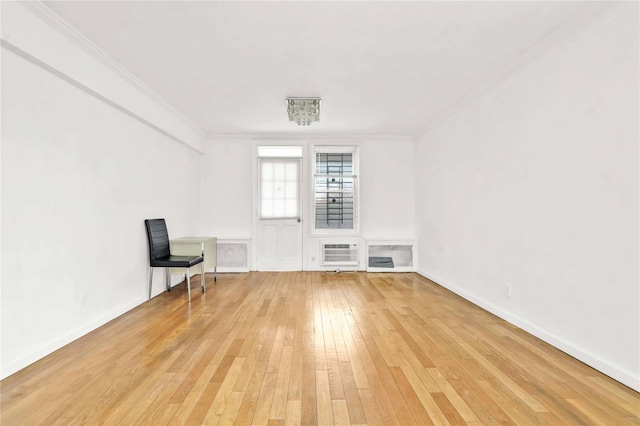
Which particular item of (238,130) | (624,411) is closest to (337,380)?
(624,411)

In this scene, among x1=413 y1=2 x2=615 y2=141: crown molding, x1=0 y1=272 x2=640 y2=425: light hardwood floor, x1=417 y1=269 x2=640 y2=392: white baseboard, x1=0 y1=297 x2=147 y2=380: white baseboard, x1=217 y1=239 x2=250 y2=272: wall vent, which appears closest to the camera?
x1=0 y1=272 x2=640 y2=425: light hardwood floor

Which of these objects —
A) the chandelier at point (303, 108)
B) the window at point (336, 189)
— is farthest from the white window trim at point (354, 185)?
the chandelier at point (303, 108)

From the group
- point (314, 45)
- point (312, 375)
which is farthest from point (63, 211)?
point (314, 45)

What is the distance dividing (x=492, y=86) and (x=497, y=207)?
4.35 ft

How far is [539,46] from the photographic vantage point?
2.72m

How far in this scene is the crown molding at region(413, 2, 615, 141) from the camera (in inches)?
88.9

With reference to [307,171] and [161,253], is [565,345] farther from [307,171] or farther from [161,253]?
[307,171]

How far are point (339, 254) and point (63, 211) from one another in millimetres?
4225

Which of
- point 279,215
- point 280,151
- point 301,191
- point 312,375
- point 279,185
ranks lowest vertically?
Result: point 312,375

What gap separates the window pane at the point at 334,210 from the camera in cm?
605

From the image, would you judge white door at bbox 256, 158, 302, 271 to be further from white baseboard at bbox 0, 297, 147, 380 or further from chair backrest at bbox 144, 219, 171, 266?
white baseboard at bbox 0, 297, 147, 380

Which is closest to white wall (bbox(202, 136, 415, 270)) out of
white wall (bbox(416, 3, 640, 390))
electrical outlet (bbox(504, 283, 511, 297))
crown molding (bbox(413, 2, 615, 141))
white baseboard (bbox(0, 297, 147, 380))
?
crown molding (bbox(413, 2, 615, 141))

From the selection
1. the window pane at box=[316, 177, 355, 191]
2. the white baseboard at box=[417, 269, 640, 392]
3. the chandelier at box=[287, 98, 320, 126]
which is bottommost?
the white baseboard at box=[417, 269, 640, 392]

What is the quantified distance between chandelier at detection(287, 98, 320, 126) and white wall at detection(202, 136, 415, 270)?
5.15 ft
